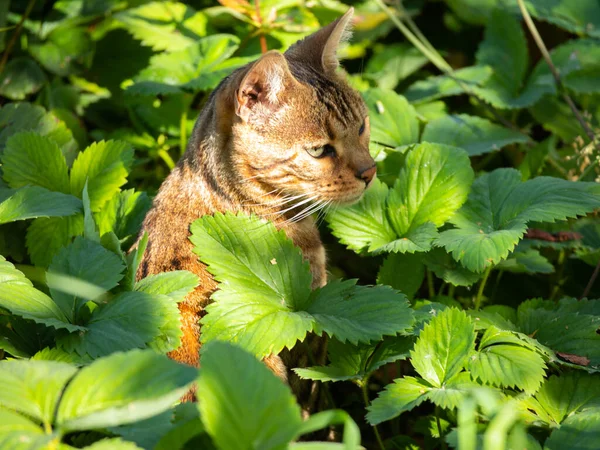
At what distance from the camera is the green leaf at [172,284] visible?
6.81 feet

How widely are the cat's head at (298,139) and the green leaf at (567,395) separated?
88cm

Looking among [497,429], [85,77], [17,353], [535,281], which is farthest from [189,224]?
[85,77]

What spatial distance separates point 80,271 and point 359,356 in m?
0.86

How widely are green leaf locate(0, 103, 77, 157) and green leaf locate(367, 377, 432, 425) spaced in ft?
5.79

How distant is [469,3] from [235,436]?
335cm

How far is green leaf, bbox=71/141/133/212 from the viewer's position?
2.66m

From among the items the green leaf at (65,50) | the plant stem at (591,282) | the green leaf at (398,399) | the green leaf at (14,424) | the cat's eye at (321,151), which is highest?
the cat's eye at (321,151)

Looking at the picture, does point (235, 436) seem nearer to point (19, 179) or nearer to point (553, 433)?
point (553, 433)

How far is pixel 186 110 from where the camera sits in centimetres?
337

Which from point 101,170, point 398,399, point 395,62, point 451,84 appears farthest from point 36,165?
point 395,62

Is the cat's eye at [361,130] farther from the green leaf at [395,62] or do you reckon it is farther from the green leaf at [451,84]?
the green leaf at [395,62]

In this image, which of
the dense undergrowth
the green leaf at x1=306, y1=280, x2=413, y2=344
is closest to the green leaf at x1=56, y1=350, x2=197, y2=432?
the dense undergrowth

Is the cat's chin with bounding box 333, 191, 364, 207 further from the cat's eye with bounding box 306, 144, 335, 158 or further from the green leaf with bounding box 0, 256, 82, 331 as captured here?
the green leaf with bounding box 0, 256, 82, 331

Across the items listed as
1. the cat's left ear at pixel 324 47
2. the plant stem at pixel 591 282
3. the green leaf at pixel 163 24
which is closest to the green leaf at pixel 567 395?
the plant stem at pixel 591 282
